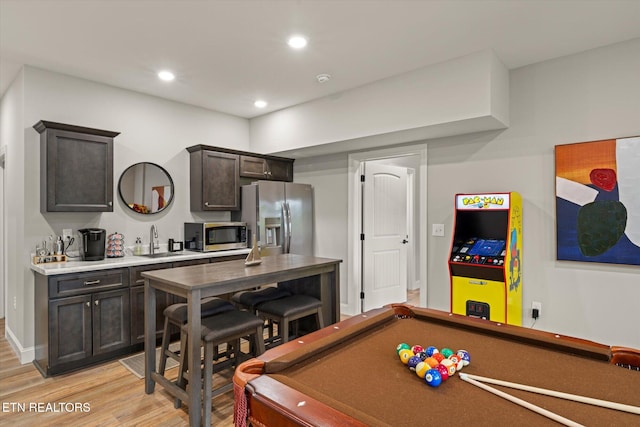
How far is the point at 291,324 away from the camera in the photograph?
3.51 metres

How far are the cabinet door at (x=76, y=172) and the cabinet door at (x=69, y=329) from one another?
88 cm

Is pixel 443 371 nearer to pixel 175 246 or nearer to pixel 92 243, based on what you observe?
pixel 92 243

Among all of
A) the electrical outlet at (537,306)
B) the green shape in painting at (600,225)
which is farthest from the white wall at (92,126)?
the green shape in painting at (600,225)

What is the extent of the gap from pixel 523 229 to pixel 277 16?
9.34 ft

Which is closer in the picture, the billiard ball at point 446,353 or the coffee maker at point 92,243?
the billiard ball at point 446,353

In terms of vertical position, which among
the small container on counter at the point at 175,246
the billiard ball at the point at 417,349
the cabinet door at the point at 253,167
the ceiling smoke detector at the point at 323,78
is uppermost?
the ceiling smoke detector at the point at 323,78

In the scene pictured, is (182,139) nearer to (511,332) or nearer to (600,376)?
(511,332)

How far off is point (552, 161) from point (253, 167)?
3411 millimetres

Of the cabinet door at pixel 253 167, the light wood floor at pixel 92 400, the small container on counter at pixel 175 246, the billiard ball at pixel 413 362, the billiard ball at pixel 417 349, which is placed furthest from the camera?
the cabinet door at pixel 253 167

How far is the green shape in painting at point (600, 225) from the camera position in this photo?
287 centimetres

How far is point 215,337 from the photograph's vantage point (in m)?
A: 2.24

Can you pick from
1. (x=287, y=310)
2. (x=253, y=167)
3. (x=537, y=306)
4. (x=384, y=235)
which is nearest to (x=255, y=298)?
(x=287, y=310)

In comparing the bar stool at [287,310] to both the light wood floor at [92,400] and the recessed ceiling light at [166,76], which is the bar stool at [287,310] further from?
the recessed ceiling light at [166,76]

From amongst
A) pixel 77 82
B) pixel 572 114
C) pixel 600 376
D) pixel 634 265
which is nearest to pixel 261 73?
pixel 77 82
